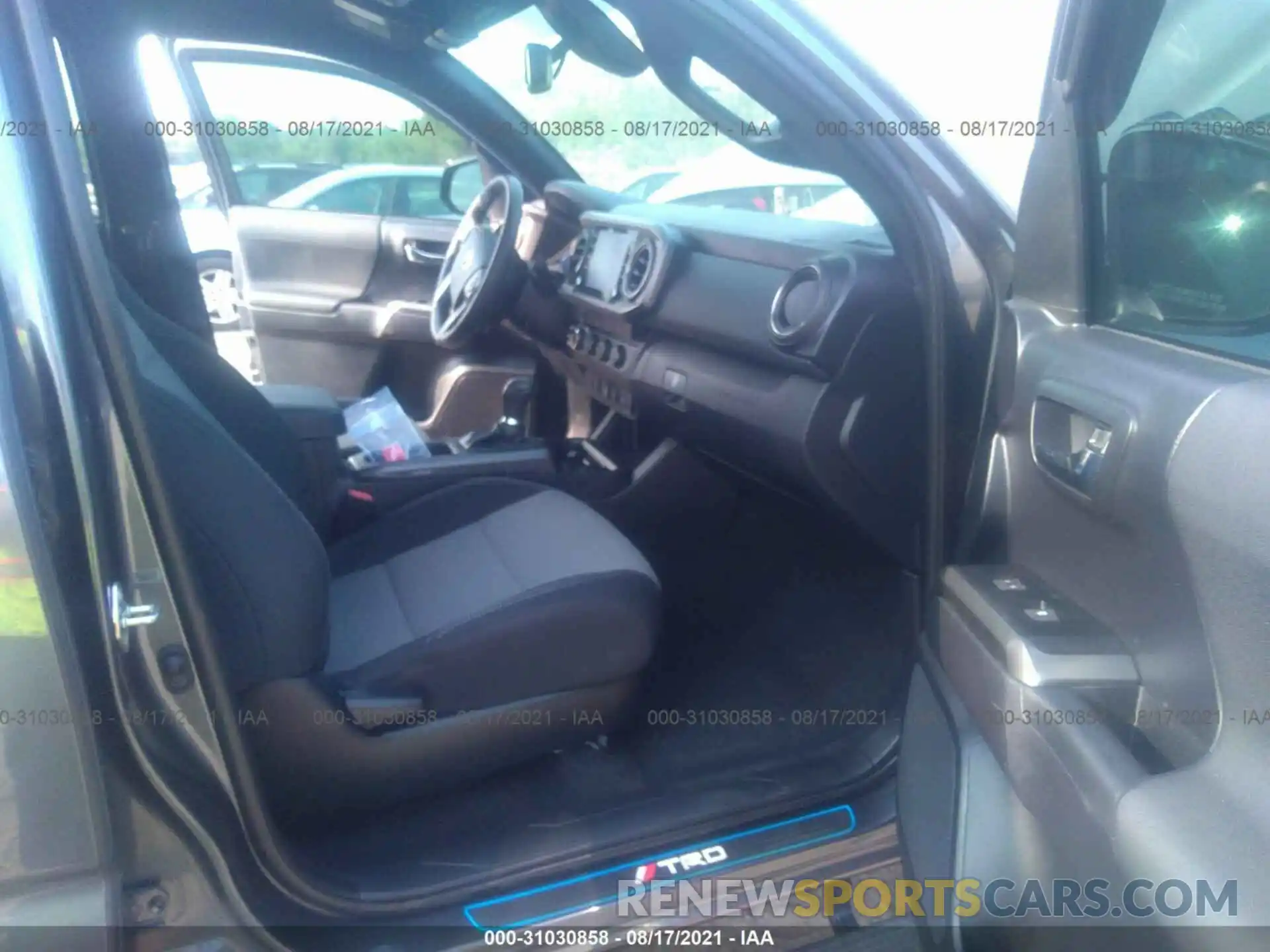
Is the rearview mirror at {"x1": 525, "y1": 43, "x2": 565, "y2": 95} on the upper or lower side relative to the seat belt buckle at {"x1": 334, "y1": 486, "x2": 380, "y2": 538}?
upper

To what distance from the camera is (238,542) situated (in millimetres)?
1402

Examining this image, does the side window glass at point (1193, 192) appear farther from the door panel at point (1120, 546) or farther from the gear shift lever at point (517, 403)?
the gear shift lever at point (517, 403)

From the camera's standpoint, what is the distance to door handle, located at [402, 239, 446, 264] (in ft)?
10.7

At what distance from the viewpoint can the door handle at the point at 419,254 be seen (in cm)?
327

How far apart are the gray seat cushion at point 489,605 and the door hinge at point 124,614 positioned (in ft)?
1.38

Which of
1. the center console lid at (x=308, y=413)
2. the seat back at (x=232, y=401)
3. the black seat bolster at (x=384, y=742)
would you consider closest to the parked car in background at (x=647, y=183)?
the center console lid at (x=308, y=413)

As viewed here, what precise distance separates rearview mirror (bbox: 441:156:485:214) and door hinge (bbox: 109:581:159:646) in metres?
2.05

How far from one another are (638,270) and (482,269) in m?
0.39

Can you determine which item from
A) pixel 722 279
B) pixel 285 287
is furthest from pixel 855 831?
pixel 285 287

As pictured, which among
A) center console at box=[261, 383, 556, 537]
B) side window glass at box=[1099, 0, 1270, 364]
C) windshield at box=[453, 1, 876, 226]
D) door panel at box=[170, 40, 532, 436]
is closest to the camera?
side window glass at box=[1099, 0, 1270, 364]

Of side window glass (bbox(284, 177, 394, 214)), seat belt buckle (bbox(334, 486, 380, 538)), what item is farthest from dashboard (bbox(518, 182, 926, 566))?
side window glass (bbox(284, 177, 394, 214))

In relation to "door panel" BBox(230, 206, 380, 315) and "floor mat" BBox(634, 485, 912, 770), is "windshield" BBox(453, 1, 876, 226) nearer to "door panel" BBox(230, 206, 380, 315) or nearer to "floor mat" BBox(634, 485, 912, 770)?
"floor mat" BBox(634, 485, 912, 770)

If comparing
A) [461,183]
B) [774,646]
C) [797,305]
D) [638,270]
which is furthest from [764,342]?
[461,183]

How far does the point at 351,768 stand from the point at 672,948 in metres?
0.53
